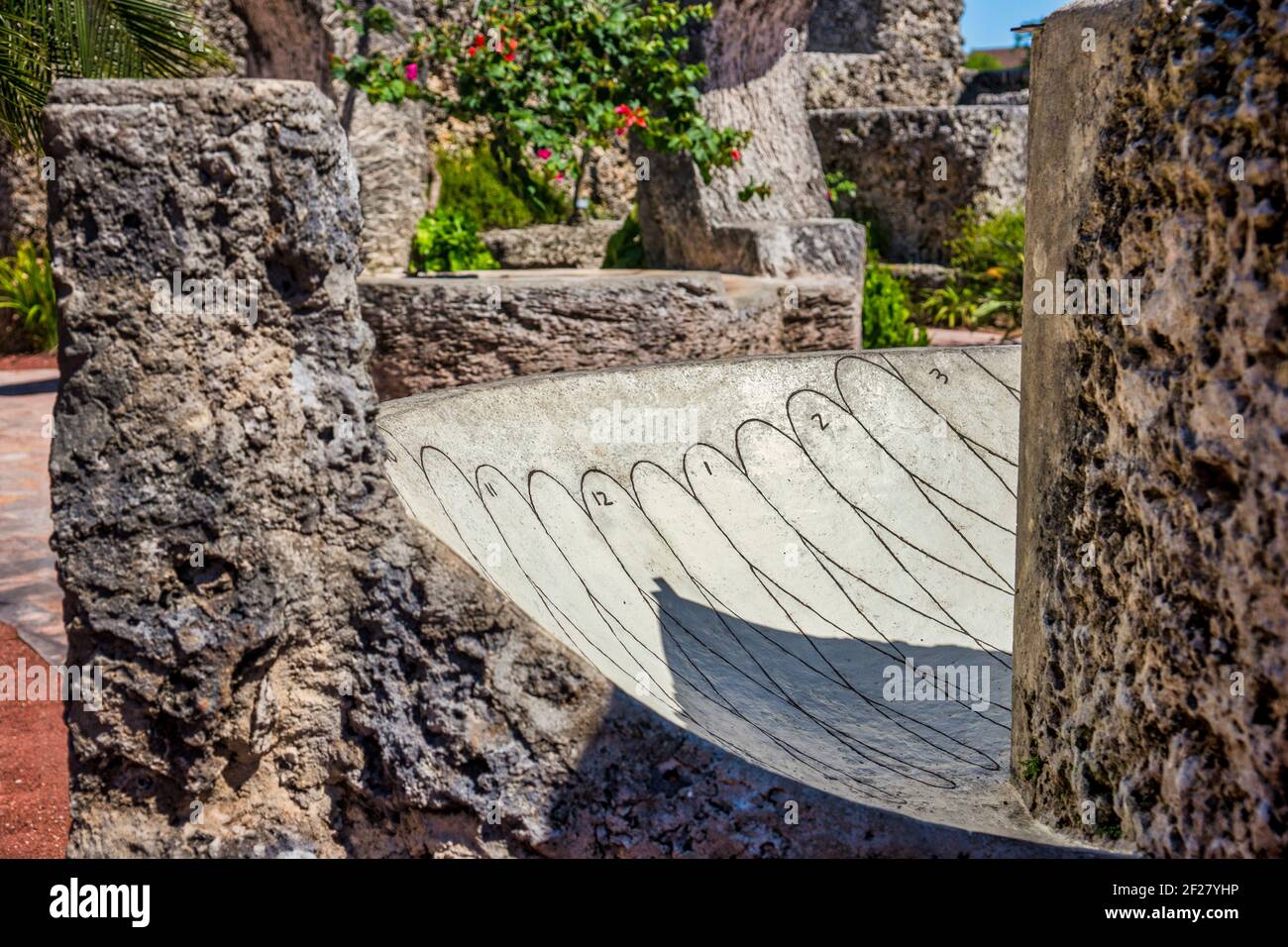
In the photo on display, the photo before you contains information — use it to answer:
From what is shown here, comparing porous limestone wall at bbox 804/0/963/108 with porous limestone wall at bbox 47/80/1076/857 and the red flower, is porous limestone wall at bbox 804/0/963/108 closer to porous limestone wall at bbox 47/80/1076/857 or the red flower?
the red flower

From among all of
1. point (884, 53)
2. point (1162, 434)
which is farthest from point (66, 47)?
point (884, 53)

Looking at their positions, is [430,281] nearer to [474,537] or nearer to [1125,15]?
[474,537]

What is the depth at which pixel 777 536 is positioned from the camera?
3.14 metres

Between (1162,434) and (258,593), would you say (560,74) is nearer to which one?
(258,593)

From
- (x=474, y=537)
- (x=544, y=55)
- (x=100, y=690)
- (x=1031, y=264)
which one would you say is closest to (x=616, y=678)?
(x=474, y=537)

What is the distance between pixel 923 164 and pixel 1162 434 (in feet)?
33.2

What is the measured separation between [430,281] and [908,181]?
281 inches

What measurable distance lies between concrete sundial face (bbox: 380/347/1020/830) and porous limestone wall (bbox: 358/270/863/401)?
1765 millimetres

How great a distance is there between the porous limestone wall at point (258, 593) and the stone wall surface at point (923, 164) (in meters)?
9.59

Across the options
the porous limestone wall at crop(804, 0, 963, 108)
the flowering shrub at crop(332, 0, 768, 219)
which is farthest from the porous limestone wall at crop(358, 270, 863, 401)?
the porous limestone wall at crop(804, 0, 963, 108)

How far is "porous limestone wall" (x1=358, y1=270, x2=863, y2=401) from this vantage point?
512 cm

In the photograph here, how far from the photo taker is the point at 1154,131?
1.63 meters

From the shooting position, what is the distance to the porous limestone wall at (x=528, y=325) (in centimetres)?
512

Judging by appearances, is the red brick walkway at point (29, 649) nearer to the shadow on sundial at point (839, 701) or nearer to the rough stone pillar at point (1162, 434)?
the shadow on sundial at point (839, 701)
